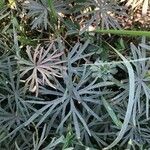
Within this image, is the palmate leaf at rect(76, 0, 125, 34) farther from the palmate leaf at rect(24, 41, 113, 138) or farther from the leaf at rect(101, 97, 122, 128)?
the leaf at rect(101, 97, 122, 128)

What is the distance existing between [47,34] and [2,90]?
0.86ft

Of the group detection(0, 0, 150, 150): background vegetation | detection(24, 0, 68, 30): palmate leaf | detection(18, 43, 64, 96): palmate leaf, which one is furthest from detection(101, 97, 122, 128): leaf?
detection(24, 0, 68, 30): palmate leaf

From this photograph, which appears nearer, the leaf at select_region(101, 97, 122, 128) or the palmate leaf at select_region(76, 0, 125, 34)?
Result: the leaf at select_region(101, 97, 122, 128)

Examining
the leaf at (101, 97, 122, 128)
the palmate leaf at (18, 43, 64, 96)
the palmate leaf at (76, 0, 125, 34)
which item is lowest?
the leaf at (101, 97, 122, 128)

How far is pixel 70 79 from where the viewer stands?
1.23 meters

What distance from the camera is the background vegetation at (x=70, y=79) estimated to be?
1.21m

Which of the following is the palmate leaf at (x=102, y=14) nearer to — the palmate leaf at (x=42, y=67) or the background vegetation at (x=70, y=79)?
the background vegetation at (x=70, y=79)

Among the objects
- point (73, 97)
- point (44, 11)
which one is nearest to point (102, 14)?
point (44, 11)

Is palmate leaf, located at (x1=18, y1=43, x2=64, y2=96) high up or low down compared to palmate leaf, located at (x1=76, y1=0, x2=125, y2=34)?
down

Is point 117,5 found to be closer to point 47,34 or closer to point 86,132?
point 47,34

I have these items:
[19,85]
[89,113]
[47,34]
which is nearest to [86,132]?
[89,113]

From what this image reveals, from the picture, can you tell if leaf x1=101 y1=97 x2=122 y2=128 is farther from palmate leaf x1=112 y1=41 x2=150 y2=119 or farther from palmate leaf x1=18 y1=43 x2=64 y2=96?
palmate leaf x1=18 y1=43 x2=64 y2=96

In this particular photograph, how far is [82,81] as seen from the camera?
123cm

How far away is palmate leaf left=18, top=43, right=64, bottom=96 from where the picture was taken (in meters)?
1.20
